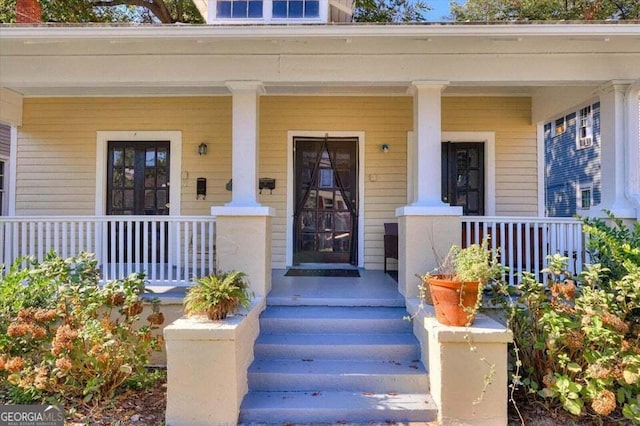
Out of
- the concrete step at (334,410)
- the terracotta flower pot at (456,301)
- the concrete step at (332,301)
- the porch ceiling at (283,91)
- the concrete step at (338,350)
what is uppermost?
the porch ceiling at (283,91)

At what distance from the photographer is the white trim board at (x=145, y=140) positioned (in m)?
6.00

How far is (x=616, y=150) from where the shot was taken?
4.09 meters

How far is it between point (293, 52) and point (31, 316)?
323cm

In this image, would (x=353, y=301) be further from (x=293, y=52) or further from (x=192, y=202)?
(x=192, y=202)

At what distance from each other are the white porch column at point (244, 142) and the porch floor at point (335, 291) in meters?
1.02

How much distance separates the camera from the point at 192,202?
6016 millimetres

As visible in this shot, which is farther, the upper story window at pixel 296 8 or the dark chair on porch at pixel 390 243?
the dark chair on porch at pixel 390 243

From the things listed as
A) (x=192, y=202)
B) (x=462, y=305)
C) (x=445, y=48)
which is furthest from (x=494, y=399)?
(x=192, y=202)

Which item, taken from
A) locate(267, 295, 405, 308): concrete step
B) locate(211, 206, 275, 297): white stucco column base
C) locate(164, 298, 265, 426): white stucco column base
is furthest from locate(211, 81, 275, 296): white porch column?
locate(164, 298, 265, 426): white stucco column base

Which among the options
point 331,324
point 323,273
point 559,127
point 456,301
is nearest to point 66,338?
point 331,324

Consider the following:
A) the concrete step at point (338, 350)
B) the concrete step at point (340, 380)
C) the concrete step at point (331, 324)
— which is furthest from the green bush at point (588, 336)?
the concrete step at point (331, 324)

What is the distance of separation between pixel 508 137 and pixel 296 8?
338 centimetres

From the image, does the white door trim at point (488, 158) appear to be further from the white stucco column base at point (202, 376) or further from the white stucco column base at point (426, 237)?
the white stucco column base at point (202, 376)

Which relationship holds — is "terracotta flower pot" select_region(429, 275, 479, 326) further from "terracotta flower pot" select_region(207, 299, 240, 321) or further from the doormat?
the doormat
